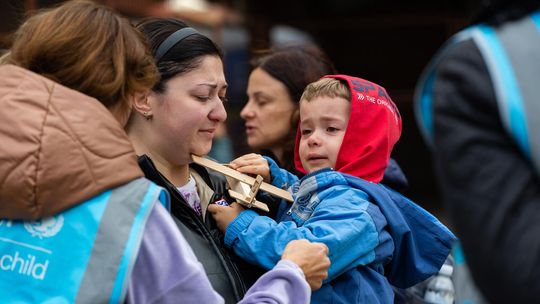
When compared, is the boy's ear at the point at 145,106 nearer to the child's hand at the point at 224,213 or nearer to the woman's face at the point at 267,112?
the child's hand at the point at 224,213

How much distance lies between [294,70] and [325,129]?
3.10 feet

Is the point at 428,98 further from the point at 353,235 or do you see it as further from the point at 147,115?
the point at 147,115

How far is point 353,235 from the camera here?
2.14 m

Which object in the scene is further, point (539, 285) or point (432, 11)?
point (432, 11)

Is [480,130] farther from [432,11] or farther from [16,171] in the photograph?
[432,11]

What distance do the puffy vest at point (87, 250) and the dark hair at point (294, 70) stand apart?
5.69ft

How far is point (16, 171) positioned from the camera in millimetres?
1594

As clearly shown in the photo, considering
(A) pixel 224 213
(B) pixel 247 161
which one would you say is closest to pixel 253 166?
(B) pixel 247 161

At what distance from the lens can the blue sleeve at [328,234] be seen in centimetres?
214

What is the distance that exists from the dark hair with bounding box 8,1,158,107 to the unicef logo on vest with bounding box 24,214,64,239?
0.30 m

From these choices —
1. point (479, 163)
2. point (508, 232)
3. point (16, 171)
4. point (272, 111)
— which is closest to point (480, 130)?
point (479, 163)

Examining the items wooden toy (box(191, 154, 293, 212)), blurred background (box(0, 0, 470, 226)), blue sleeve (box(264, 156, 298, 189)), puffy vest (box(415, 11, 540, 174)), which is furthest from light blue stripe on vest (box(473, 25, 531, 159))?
blurred background (box(0, 0, 470, 226))

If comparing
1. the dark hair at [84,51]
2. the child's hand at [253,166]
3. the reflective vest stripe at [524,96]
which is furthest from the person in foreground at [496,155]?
the child's hand at [253,166]

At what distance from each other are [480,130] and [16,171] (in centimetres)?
94
